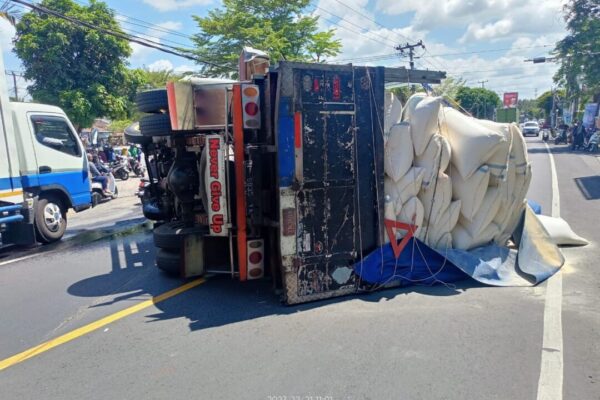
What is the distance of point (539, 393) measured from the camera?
3109 millimetres

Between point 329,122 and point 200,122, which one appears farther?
point 200,122

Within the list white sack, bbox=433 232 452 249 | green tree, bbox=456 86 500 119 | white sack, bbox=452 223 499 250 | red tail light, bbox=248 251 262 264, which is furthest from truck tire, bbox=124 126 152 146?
green tree, bbox=456 86 500 119

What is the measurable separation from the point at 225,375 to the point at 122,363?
858 mm

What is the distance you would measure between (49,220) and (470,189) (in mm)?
7158

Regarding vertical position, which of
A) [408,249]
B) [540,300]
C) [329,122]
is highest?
[329,122]

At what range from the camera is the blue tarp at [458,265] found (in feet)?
17.1


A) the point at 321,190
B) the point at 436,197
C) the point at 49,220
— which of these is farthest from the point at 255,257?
the point at 49,220

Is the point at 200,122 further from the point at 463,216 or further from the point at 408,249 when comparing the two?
the point at 463,216

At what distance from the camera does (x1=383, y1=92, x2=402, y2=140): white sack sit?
5488 mm

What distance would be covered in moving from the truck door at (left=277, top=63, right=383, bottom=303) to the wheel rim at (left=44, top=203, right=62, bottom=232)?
5671 millimetres

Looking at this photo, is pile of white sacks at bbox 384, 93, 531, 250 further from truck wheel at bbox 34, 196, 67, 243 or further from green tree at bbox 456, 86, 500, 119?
green tree at bbox 456, 86, 500, 119

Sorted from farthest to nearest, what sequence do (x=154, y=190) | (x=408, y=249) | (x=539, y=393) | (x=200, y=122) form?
(x=154, y=190) < (x=200, y=122) < (x=408, y=249) < (x=539, y=393)

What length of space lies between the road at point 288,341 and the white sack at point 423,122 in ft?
5.43

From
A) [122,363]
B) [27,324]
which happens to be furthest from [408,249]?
[27,324]
